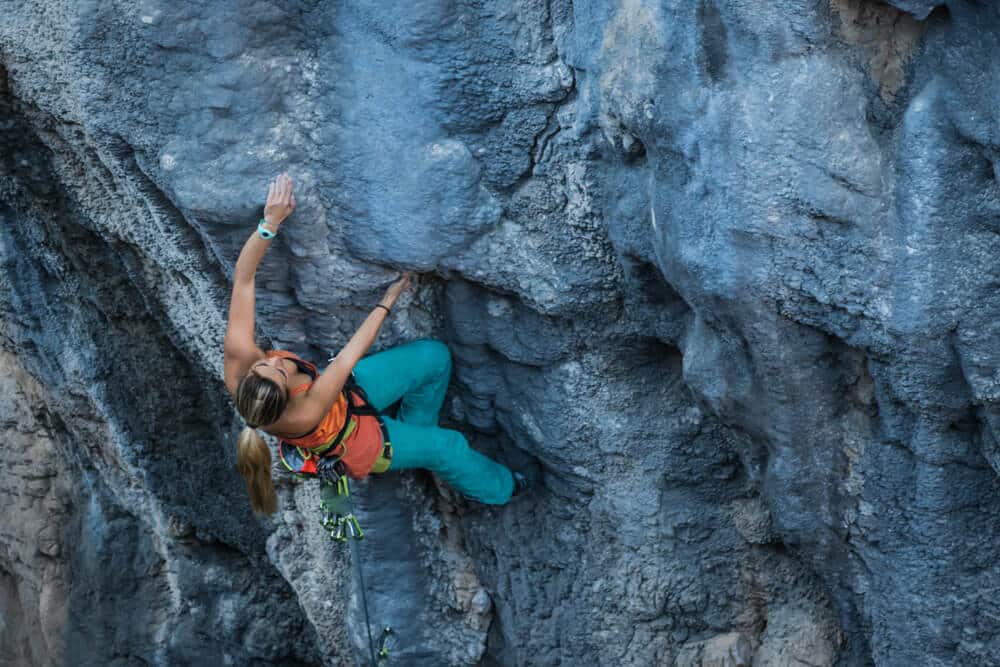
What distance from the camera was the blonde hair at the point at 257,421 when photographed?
9.59 feet

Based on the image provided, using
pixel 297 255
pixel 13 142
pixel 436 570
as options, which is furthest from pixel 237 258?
pixel 436 570

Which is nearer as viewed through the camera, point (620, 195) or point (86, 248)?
point (620, 195)

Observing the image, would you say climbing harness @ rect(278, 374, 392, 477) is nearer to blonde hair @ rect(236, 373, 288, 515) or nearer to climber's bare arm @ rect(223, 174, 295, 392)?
blonde hair @ rect(236, 373, 288, 515)

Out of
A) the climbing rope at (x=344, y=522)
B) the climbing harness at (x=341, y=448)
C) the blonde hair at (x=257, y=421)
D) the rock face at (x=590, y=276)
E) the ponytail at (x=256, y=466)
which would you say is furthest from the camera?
the climbing rope at (x=344, y=522)

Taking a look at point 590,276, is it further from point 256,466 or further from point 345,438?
point 256,466

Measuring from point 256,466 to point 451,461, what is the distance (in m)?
0.59

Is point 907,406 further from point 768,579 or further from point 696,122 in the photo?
point 768,579

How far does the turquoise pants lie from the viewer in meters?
3.36

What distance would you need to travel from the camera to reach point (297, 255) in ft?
10.8

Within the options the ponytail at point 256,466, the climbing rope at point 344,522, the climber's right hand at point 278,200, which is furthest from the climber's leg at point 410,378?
the climber's right hand at point 278,200

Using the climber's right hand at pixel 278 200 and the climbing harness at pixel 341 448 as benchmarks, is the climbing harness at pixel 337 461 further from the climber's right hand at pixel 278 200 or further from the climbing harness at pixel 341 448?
the climber's right hand at pixel 278 200

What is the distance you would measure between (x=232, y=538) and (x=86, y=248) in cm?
124

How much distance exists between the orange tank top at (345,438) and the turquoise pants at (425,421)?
7 cm

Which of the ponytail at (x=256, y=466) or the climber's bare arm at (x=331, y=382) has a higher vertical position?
the climber's bare arm at (x=331, y=382)
